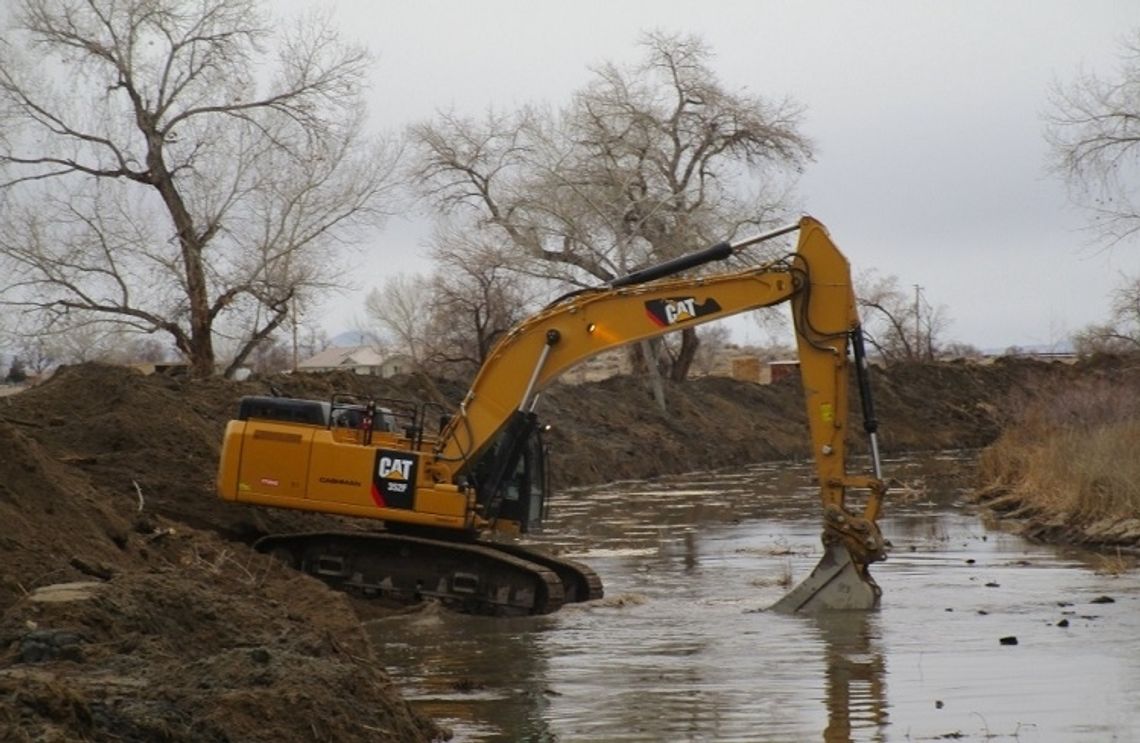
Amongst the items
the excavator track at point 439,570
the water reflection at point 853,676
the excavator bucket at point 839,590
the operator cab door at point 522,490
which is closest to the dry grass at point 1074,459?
the excavator bucket at point 839,590

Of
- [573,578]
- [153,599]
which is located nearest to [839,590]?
[573,578]

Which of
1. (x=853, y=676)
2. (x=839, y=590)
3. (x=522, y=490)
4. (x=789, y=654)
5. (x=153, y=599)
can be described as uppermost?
(x=522, y=490)

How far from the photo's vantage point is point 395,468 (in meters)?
17.6

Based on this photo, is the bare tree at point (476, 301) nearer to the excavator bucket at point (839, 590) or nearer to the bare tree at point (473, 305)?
the bare tree at point (473, 305)

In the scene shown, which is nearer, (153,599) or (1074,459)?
(153,599)

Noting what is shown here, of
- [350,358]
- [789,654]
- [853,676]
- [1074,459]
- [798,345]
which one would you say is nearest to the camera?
[853,676]

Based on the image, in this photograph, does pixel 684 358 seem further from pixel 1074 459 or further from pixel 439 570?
pixel 439 570

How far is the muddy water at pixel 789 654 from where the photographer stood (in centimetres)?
1116

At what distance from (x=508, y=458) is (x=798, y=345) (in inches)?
119

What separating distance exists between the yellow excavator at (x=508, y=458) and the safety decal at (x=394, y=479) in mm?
14

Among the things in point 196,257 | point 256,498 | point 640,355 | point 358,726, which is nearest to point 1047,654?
point 358,726

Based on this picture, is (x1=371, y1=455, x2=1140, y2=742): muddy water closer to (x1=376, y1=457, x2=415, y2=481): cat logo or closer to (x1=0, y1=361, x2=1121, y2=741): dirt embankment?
(x1=0, y1=361, x2=1121, y2=741): dirt embankment

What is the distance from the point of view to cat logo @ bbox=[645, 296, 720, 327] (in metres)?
17.2

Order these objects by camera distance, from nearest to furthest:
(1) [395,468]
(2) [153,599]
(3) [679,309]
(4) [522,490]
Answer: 1. (2) [153,599]
2. (3) [679,309]
3. (1) [395,468]
4. (4) [522,490]
